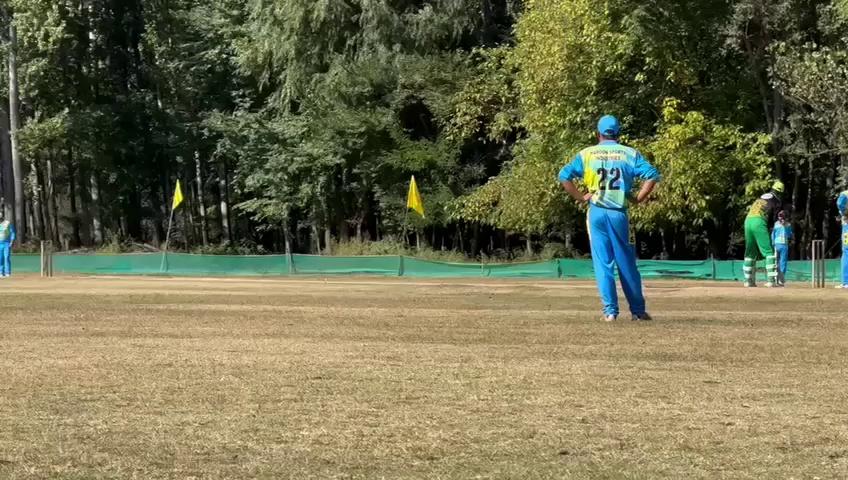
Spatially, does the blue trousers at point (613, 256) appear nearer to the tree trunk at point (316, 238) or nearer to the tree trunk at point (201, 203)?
the tree trunk at point (316, 238)

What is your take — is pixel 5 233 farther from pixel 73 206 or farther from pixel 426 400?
pixel 73 206

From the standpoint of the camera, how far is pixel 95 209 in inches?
2491

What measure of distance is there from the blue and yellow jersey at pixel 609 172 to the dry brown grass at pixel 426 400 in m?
1.29

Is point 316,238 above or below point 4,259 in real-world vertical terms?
above

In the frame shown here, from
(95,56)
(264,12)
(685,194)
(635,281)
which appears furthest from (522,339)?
(95,56)

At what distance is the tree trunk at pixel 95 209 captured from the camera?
62.6 metres

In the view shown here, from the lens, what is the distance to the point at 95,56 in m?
59.8

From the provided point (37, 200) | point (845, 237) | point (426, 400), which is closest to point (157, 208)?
point (37, 200)

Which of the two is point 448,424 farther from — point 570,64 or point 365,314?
point 570,64

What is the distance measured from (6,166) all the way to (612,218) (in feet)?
173

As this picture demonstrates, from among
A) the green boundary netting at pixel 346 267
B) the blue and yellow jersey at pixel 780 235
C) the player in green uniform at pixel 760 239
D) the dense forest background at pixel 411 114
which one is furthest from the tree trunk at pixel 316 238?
the player in green uniform at pixel 760 239

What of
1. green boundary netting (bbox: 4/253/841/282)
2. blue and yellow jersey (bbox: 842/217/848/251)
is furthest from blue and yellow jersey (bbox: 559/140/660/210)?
green boundary netting (bbox: 4/253/841/282)

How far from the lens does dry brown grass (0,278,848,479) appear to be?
14.4 ft

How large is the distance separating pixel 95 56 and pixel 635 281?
5457 centimetres
